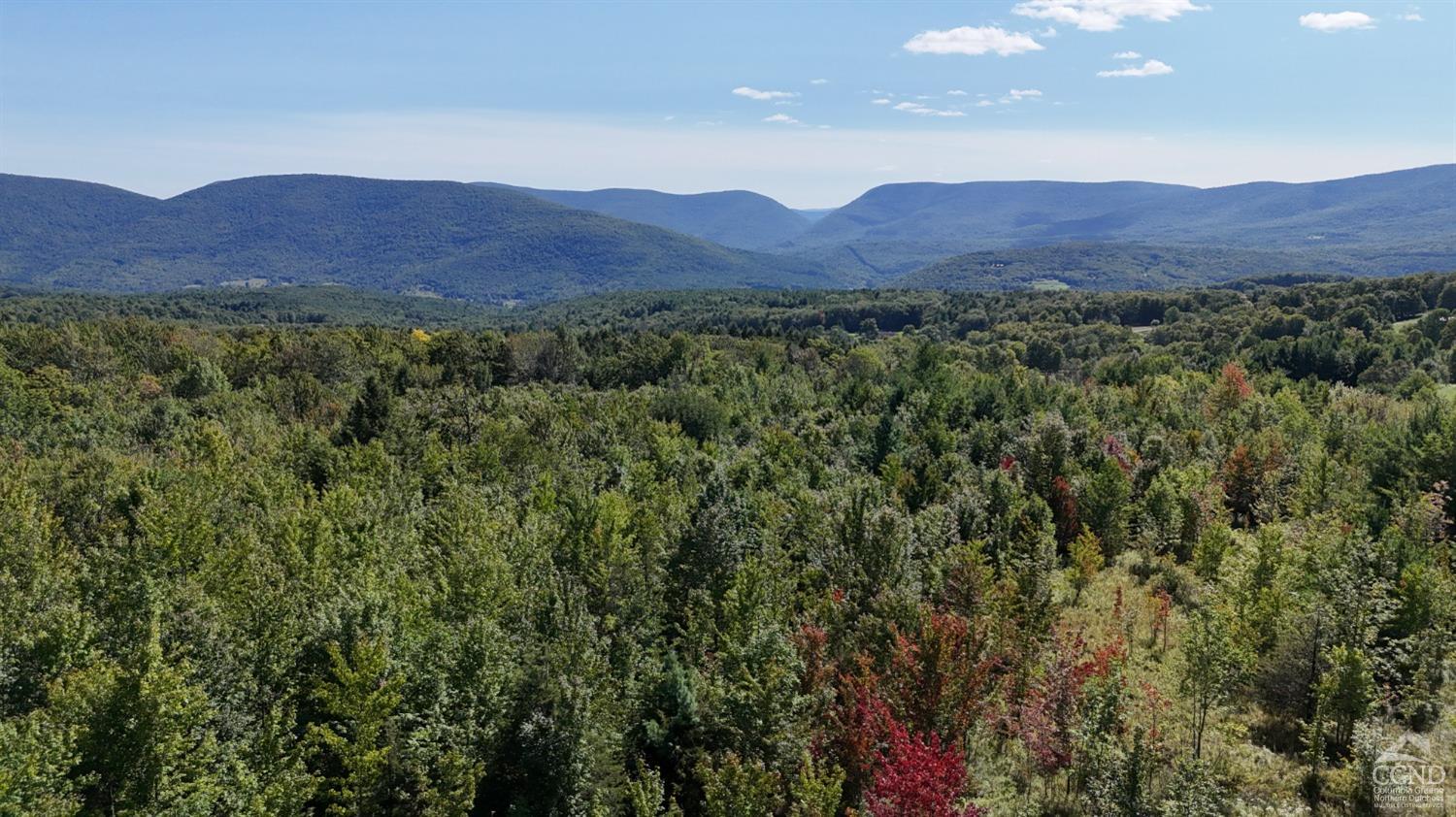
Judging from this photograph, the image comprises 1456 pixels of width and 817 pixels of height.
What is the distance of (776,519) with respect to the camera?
37.7 m

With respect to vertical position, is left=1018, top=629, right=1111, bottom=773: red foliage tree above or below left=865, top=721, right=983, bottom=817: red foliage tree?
below

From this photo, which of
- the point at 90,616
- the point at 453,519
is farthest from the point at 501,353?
the point at 90,616

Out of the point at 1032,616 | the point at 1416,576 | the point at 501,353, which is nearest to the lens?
the point at 1416,576

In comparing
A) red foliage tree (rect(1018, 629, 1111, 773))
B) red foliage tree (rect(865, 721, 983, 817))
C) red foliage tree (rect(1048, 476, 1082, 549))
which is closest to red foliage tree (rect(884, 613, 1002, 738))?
red foliage tree (rect(1018, 629, 1111, 773))

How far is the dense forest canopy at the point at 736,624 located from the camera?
19.9 metres

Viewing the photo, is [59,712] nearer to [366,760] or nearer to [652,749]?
[366,760]

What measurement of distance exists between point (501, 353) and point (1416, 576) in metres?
102

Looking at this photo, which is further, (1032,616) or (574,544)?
(574,544)
